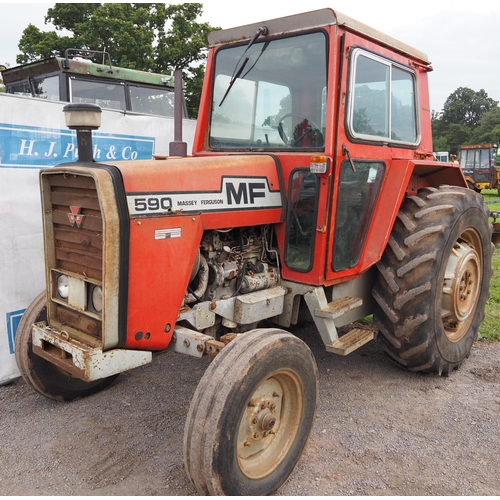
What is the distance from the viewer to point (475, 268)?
4270 millimetres

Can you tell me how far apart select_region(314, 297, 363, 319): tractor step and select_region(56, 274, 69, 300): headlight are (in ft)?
5.03

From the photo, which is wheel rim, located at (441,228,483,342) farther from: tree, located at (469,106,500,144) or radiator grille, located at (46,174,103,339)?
tree, located at (469,106,500,144)

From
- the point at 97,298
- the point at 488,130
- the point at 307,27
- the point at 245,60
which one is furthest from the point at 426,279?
the point at 488,130

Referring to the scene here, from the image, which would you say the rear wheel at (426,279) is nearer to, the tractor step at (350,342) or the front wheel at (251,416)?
the tractor step at (350,342)

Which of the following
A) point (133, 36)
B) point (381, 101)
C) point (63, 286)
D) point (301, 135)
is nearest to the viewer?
point (63, 286)

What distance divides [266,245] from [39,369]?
5.60ft

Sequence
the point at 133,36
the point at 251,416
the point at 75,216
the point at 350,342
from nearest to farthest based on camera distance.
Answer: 1. the point at 251,416
2. the point at 75,216
3. the point at 350,342
4. the point at 133,36

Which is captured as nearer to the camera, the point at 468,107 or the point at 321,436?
the point at 321,436

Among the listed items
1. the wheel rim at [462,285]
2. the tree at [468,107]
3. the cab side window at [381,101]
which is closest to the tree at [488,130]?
the tree at [468,107]

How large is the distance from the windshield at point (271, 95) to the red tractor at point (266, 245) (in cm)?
1

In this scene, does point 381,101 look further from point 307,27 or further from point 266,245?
point 266,245

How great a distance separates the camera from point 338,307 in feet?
11.0

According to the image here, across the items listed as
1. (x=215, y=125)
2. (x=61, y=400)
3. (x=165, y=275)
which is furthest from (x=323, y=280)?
(x=61, y=400)

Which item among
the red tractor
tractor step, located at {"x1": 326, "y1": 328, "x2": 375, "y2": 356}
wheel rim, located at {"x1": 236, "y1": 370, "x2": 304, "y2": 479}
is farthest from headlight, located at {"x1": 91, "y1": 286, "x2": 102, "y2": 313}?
tractor step, located at {"x1": 326, "y1": 328, "x2": 375, "y2": 356}
